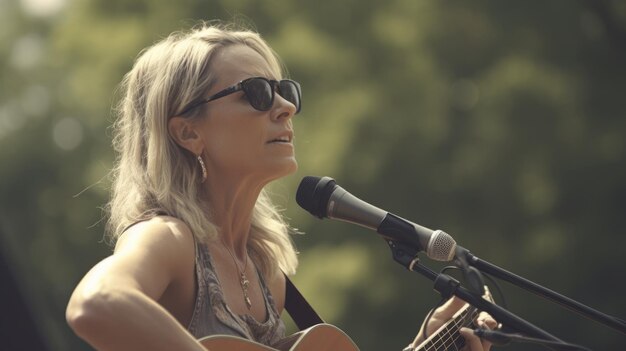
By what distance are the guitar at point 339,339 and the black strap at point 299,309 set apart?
465 mm

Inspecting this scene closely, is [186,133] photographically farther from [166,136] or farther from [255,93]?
[255,93]

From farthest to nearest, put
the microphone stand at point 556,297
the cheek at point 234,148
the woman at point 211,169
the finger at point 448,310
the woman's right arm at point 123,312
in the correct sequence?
the finger at point 448,310, the cheek at point 234,148, the woman at point 211,169, the microphone stand at point 556,297, the woman's right arm at point 123,312

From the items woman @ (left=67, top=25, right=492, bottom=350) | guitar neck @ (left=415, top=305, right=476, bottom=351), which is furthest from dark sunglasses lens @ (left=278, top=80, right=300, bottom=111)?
guitar neck @ (left=415, top=305, right=476, bottom=351)

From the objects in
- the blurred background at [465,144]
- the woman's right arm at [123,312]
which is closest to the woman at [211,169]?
the woman's right arm at [123,312]

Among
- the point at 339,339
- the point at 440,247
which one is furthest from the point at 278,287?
the point at 440,247

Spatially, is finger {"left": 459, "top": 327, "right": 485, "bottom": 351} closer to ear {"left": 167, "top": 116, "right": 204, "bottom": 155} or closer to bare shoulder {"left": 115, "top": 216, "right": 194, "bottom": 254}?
bare shoulder {"left": 115, "top": 216, "right": 194, "bottom": 254}

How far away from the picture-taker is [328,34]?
1355 cm

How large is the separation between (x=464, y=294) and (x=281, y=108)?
3.59 ft

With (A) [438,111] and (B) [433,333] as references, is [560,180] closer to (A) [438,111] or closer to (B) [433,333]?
(A) [438,111]

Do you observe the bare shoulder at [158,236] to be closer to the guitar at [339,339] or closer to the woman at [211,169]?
the woman at [211,169]

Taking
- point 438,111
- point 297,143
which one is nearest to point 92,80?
point 297,143

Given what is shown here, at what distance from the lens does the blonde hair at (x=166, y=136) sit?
3.85 meters

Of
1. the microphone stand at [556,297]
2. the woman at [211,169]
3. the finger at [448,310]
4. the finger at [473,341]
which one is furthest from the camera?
the finger at [448,310]

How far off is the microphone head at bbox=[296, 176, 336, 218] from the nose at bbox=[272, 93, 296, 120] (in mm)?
464
